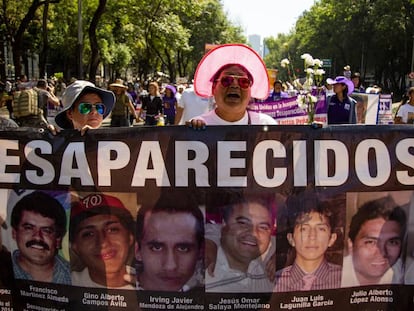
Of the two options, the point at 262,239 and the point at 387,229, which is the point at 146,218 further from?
the point at 387,229

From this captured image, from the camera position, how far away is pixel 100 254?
306 centimetres

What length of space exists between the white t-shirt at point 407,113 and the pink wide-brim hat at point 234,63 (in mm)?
6388

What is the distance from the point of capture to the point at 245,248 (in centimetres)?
302

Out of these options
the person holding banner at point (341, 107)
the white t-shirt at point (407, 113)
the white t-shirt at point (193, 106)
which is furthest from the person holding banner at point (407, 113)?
the white t-shirt at point (193, 106)

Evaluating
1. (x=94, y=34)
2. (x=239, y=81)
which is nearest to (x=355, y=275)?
(x=239, y=81)

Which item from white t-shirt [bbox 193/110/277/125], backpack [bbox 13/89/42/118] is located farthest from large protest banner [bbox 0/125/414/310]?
backpack [bbox 13/89/42/118]

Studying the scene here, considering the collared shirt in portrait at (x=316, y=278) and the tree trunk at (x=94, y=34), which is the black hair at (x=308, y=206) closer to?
the collared shirt in portrait at (x=316, y=278)

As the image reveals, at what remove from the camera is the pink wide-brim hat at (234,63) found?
3.54 m

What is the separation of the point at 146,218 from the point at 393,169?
144cm

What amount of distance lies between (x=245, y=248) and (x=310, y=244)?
0.37 metres

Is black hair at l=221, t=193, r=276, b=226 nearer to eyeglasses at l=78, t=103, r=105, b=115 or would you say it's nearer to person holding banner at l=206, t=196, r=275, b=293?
person holding banner at l=206, t=196, r=275, b=293

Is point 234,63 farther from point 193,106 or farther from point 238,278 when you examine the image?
point 193,106

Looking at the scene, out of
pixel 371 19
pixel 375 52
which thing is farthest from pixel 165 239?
pixel 375 52

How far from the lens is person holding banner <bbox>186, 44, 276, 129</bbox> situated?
3432 millimetres
